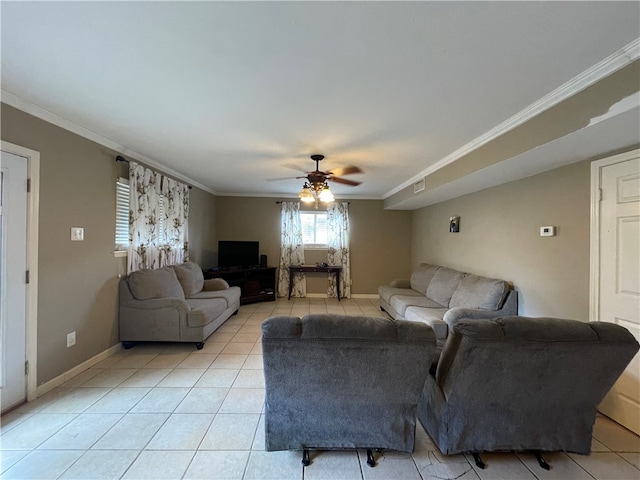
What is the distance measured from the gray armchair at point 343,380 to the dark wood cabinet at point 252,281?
155 inches

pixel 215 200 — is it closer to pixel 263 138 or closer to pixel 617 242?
pixel 263 138

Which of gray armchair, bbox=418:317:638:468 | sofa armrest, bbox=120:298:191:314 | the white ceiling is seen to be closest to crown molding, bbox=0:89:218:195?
the white ceiling

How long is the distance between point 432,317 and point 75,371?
3833 mm

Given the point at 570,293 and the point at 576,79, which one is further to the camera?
the point at 570,293

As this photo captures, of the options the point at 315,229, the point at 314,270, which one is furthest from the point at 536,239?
the point at 315,229

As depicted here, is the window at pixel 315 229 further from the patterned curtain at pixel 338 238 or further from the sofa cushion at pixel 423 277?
the sofa cushion at pixel 423 277

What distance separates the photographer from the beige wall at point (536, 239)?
92.0 inches

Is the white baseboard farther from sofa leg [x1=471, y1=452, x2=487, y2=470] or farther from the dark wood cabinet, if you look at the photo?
sofa leg [x1=471, y1=452, x2=487, y2=470]

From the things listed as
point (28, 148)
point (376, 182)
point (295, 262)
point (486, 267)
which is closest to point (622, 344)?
point (486, 267)

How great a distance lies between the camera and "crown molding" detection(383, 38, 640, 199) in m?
1.42

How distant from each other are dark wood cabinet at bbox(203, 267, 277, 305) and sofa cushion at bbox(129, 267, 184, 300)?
145 centimetres

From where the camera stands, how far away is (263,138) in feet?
8.87

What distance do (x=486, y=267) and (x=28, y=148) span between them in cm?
497

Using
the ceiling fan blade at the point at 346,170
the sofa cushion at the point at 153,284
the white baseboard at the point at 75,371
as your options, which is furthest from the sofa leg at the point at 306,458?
the ceiling fan blade at the point at 346,170
